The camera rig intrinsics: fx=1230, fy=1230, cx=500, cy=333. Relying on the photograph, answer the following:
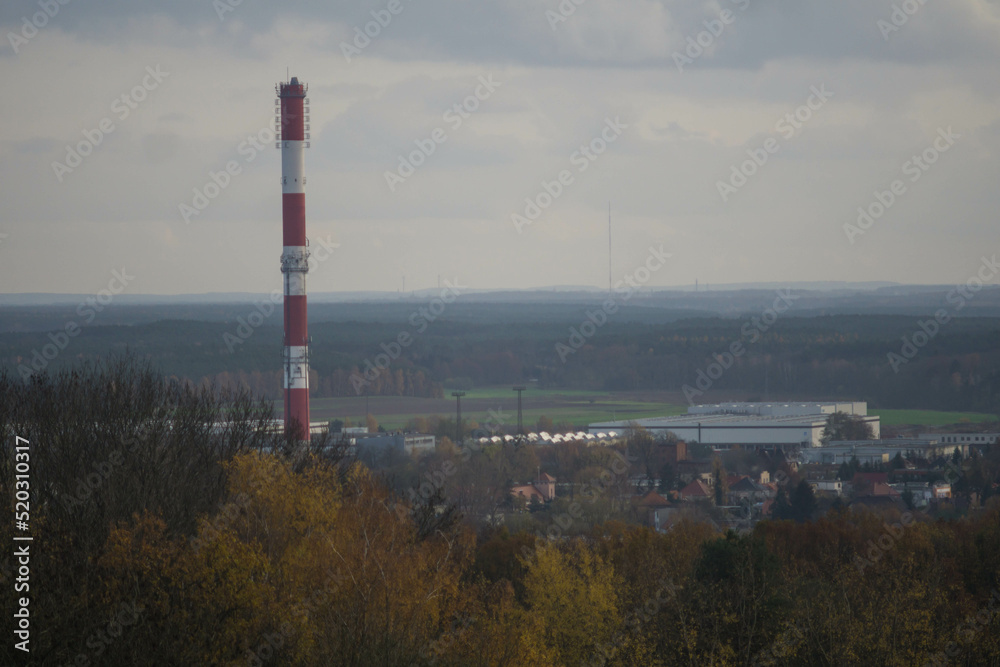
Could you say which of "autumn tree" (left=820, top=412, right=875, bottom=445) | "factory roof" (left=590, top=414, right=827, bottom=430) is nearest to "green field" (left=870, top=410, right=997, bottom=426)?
"autumn tree" (left=820, top=412, right=875, bottom=445)

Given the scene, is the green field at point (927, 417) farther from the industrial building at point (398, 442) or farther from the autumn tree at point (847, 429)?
the industrial building at point (398, 442)

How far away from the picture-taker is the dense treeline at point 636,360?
121 meters

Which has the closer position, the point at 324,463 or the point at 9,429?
the point at 9,429

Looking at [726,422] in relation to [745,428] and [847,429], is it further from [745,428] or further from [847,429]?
[847,429]

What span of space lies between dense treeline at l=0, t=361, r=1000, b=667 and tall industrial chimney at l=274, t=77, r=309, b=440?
19246 mm

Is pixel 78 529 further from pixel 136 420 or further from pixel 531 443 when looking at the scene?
pixel 531 443

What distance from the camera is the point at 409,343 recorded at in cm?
17000

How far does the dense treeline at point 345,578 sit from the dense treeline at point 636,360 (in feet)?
248

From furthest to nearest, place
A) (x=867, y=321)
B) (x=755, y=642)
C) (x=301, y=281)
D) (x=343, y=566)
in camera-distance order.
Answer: (x=867, y=321) < (x=301, y=281) < (x=755, y=642) < (x=343, y=566)

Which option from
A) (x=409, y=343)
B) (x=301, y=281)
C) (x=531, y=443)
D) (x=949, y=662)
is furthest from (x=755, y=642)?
(x=409, y=343)

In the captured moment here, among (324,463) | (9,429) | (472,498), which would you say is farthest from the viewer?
(472,498)

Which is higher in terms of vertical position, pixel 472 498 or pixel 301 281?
pixel 301 281

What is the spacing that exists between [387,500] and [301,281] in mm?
23496

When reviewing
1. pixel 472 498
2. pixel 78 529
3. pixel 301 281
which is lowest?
pixel 472 498
